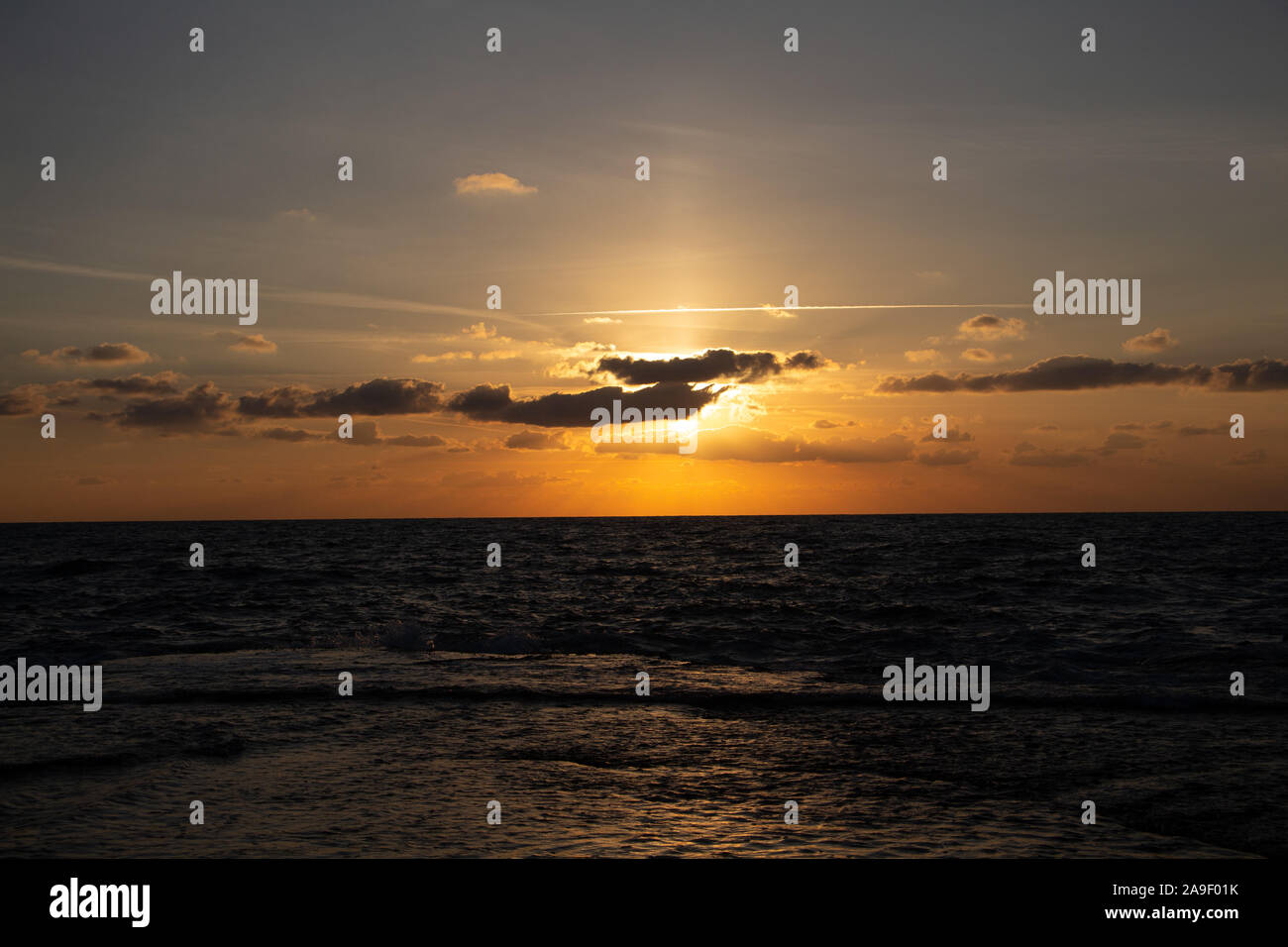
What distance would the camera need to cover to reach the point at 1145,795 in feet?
33.1

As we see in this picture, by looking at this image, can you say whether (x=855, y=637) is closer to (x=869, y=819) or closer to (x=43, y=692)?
(x=869, y=819)

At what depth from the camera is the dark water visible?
344 inches

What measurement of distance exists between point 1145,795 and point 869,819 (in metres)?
3.51

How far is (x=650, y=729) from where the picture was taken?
1371 cm

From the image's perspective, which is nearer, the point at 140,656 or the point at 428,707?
the point at 428,707

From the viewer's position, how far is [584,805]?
9.53 metres

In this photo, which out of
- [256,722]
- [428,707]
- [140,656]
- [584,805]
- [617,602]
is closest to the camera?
[584,805]

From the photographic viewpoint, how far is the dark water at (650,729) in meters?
8.74

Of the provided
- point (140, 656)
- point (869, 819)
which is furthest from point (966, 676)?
point (140, 656)
